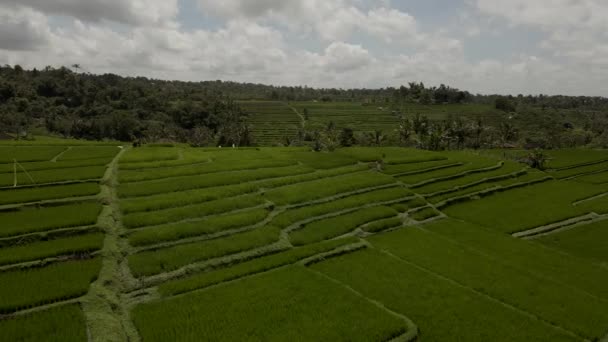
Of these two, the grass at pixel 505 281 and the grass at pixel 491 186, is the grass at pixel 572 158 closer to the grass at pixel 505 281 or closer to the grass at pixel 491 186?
the grass at pixel 491 186

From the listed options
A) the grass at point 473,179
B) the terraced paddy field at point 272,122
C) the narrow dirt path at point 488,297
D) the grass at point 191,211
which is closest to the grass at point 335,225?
the narrow dirt path at point 488,297

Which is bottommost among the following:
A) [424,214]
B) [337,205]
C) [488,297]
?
[488,297]

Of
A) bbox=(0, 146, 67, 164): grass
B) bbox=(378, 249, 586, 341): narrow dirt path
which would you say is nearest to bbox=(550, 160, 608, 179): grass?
bbox=(378, 249, 586, 341): narrow dirt path

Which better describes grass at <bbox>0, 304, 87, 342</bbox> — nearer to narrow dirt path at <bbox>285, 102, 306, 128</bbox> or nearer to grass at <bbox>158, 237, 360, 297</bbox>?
grass at <bbox>158, 237, 360, 297</bbox>

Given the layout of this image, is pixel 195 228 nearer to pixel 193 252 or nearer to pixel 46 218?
pixel 193 252

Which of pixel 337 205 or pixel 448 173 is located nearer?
pixel 337 205

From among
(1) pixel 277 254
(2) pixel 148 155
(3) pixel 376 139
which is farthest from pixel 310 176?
(3) pixel 376 139

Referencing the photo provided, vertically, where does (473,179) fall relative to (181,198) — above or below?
below

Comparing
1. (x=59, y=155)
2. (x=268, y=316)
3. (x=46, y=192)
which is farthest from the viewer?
(x=59, y=155)
